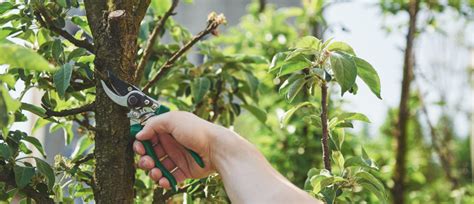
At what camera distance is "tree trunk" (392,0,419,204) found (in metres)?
2.53

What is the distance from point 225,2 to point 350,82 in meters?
4.15

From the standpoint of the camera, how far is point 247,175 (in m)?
1.04

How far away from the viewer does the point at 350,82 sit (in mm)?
1070

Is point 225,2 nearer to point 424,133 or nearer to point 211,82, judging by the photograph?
point 424,133

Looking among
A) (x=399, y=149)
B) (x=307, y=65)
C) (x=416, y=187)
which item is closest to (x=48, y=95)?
(x=307, y=65)

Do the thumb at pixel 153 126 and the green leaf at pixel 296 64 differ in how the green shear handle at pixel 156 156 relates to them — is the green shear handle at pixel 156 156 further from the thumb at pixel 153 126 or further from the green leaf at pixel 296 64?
the green leaf at pixel 296 64

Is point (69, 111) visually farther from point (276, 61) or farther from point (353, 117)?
point (353, 117)

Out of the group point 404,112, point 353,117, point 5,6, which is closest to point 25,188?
point 5,6

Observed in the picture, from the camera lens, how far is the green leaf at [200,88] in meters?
1.46

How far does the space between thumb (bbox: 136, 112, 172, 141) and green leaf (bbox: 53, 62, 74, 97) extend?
123mm

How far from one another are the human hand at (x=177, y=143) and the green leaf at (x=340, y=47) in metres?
0.21

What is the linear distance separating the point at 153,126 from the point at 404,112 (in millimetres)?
1672

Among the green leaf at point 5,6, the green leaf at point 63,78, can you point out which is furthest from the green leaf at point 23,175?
the green leaf at point 5,6

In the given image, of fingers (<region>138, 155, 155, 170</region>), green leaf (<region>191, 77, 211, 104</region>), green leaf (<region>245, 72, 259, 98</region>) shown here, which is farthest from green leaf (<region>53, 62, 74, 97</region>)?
green leaf (<region>245, 72, 259, 98</region>)
